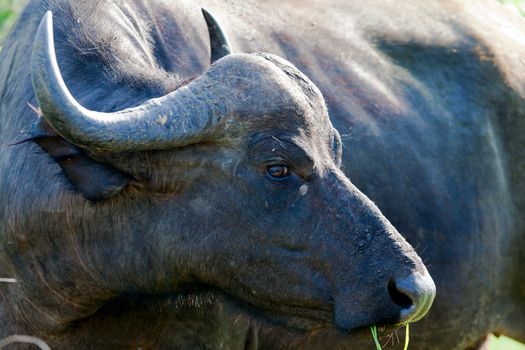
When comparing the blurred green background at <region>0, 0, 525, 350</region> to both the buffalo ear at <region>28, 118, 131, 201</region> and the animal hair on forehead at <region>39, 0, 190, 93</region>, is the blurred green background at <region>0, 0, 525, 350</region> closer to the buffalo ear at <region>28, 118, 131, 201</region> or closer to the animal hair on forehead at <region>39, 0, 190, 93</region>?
the animal hair on forehead at <region>39, 0, 190, 93</region>

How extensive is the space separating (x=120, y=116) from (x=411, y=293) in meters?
1.80

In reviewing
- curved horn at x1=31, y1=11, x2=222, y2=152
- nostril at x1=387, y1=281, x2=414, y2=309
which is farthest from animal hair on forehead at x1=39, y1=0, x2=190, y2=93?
nostril at x1=387, y1=281, x2=414, y2=309

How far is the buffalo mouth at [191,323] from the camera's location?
6.86m

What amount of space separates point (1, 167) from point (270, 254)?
1.71 meters

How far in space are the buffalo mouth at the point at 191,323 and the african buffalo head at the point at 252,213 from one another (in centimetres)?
8

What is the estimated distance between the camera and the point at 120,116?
633 centimetres

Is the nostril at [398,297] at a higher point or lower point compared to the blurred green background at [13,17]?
higher

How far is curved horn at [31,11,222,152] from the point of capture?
238 inches

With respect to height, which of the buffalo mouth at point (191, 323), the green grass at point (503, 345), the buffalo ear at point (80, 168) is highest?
the buffalo ear at point (80, 168)

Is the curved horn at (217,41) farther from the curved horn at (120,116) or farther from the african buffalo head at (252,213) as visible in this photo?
the curved horn at (120,116)

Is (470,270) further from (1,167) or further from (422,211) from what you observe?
(1,167)

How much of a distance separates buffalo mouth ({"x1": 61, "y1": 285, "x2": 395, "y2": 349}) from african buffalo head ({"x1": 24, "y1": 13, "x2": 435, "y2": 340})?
81 millimetres

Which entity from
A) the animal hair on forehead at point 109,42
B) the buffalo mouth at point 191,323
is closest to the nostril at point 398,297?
the buffalo mouth at point 191,323

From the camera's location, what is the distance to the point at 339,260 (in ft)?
21.5
